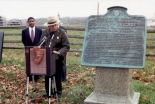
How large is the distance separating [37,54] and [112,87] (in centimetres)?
156

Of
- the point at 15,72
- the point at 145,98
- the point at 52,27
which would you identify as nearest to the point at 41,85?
the point at 15,72

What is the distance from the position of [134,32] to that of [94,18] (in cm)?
85

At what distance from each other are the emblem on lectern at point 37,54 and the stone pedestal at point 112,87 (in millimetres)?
1128

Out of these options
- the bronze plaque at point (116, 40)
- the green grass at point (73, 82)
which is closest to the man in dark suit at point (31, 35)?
the green grass at point (73, 82)

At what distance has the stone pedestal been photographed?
5.58 meters

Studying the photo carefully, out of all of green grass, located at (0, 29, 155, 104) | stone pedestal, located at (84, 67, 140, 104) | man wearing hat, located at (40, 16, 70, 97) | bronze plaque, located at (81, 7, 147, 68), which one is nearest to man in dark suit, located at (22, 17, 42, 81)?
green grass, located at (0, 29, 155, 104)

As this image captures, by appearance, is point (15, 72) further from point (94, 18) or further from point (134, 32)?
point (134, 32)

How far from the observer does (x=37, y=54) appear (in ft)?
18.8

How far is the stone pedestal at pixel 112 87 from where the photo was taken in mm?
5578

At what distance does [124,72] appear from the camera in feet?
18.3

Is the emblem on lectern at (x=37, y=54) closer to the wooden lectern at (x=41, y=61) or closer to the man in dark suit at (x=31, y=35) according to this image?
the wooden lectern at (x=41, y=61)

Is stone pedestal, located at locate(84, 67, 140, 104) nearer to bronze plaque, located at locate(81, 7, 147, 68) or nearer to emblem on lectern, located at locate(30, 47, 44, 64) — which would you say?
bronze plaque, located at locate(81, 7, 147, 68)

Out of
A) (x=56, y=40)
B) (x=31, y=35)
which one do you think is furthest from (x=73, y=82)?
(x=56, y=40)

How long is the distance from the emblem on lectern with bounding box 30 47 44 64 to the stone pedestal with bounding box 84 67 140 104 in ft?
3.70
